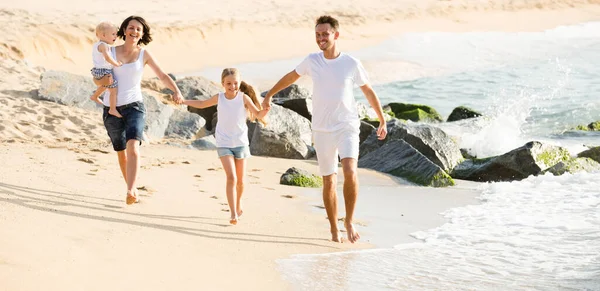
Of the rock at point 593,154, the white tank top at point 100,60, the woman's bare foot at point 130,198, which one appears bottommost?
the woman's bare foot at point 130,198

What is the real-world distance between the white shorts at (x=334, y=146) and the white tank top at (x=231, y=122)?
717 mm

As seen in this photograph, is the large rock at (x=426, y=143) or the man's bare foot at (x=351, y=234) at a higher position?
the large rock at (x=426, y=143)

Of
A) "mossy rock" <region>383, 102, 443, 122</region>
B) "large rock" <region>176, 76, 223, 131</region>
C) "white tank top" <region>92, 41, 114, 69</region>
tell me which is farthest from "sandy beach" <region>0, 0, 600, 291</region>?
"mossy rock" <region>383, 102, 443, 122</region>

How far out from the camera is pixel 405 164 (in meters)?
11.3

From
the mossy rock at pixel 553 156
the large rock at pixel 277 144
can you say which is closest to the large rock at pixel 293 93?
the large rock at pixel 277 144

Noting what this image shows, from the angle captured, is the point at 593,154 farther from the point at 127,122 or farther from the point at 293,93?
the point at 127,122

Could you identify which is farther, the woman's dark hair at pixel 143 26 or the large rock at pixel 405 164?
the large rock at pixel 405 164

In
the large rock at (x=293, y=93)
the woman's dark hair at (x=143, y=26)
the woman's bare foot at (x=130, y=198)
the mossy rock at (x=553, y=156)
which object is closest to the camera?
the woman's bare foot at (x=130, y=198)

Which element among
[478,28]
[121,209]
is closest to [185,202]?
[121,209]

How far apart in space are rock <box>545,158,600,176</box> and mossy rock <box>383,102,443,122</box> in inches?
288

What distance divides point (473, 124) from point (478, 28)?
2436 cm

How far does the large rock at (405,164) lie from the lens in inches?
431

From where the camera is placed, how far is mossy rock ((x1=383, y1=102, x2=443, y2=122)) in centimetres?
1917

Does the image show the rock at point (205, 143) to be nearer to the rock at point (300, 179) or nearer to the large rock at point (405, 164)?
the large rock at point (405, 164)
